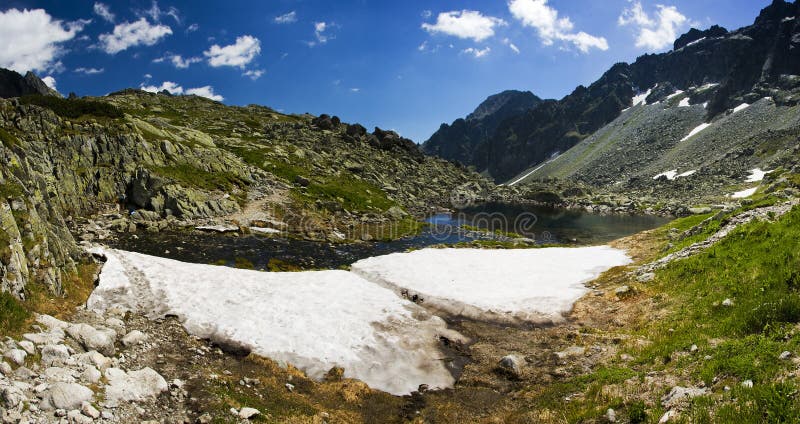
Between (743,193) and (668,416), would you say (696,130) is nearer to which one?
(743,193)

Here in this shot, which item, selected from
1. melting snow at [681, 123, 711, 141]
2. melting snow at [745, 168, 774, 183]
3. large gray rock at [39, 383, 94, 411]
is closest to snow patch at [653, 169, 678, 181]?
melting snow at [745, 168, 774, 183]

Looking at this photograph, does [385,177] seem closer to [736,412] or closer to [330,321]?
[330,321]

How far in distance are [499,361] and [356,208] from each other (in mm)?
51027

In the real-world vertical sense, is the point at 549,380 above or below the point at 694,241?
below

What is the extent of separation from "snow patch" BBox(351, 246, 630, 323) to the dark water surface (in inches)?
324

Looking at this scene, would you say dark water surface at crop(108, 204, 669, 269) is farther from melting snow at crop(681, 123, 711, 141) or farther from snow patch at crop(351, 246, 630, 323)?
melting snow at crop(681, 123, 711, 141)

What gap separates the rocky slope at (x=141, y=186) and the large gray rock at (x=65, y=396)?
613 centimetres

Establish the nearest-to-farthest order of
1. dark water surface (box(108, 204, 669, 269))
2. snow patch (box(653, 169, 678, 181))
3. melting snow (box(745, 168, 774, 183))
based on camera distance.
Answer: dark water surface (box(108, 204, 669, 269)), melting snow (box(745, 168, 774, 183)), snow patch (box(653, 169, 678, 181))

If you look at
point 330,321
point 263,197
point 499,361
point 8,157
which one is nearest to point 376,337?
point 330,321

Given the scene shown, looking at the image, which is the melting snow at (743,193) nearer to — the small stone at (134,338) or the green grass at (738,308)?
the green grass at (738,308)

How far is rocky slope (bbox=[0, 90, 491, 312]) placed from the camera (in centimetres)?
1786

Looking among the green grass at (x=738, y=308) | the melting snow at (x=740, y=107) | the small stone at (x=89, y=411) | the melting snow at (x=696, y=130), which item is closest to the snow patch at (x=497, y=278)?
the green grass at (x=738, y=308)

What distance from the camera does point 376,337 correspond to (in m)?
20.2

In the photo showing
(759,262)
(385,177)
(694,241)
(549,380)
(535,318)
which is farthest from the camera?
(385,177)
